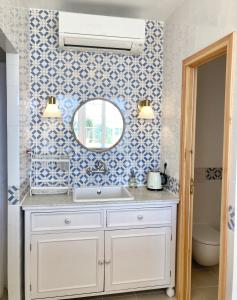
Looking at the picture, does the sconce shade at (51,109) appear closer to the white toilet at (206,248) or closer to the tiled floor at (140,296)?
the tiled floor at (140,296)

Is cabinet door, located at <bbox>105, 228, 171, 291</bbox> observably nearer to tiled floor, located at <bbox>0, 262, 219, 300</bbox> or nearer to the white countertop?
tiled floor, located at <bbox>0, 262, 219, 300</bbox>

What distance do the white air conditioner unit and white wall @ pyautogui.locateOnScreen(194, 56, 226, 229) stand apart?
1055 mm

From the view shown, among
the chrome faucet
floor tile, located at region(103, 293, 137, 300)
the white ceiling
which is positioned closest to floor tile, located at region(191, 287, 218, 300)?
floor tile, located at region(103, 293, 137, 300)

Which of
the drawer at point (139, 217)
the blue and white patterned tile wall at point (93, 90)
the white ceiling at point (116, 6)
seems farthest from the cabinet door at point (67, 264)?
the white ceiling at point (116, 6)

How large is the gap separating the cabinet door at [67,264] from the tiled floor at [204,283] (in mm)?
928

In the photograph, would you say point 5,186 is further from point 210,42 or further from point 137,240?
point 210,42

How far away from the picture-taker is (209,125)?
3.11 meters

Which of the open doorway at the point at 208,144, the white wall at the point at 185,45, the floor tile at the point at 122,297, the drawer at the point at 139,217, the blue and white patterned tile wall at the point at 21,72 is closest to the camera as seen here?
the white wall at the point at 185,45

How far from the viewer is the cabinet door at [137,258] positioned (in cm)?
225

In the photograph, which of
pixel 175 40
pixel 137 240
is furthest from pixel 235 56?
pixel 137 240

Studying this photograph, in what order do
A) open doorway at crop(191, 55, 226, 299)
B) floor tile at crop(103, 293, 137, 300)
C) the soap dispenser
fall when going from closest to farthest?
floor tile at crop(103, 293, 137, 300)
the soap dispenser
open doorway at crop(191, 55, 226, 299)

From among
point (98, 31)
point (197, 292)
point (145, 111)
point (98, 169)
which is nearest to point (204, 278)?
point (197, 292)

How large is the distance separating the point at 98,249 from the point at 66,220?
1.23 feet

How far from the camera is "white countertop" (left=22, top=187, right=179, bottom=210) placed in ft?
6.92
